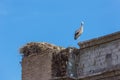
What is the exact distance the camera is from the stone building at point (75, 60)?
18578 millimetres

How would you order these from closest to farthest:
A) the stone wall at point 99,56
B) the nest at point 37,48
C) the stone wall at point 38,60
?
the stone wall at point 99,56
the stone wall at point 38,60
the nest at point 37,48

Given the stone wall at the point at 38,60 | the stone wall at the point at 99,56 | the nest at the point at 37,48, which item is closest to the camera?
the stone wall at the point at 99,56

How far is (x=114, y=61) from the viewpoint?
60.7ft

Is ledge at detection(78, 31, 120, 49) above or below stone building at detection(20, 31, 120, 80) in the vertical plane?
above

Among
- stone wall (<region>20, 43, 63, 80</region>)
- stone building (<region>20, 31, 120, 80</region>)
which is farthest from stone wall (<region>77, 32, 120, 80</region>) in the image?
stone wall (<region>20, 43, 63, 80</region>)

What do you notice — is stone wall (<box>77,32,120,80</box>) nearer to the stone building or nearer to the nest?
the stone building

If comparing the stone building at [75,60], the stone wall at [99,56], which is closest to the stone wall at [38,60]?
the stone building at [75,60]

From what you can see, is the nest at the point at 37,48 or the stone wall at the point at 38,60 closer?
the stone wall at the point at 38,60

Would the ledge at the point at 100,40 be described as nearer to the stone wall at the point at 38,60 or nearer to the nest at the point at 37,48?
the stone wall at the point at 38,60

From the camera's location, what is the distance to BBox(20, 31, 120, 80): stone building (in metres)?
18.6

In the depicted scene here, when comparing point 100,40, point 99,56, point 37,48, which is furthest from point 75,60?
point 37,48

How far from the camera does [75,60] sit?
19.5 metres

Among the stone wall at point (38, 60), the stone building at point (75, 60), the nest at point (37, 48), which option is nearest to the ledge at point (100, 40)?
the stone building at point (75, 60)

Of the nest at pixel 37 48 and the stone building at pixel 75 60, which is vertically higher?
the nest at pixel 37 48
